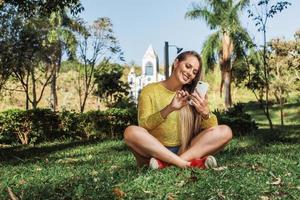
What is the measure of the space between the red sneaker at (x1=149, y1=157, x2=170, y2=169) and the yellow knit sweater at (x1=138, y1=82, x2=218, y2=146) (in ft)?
0.70

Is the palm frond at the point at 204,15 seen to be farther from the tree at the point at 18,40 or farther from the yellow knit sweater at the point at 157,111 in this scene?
the yellow knit sweater at the point at 157,111

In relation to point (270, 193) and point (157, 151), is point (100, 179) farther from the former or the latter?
point (270, 193)

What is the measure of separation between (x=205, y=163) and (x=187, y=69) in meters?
0.96

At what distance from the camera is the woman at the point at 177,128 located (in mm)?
5395

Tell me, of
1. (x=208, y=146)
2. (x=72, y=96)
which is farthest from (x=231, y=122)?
(x=72, y=96)

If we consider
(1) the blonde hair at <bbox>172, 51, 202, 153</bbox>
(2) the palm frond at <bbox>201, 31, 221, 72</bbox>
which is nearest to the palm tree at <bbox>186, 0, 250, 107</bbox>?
(2) the palm frond at <bbox>201, 31, 221, 72</bbox>

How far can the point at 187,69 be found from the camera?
5496mm

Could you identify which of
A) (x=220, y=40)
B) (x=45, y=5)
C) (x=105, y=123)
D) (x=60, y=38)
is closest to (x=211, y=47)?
(x=220, y=40)


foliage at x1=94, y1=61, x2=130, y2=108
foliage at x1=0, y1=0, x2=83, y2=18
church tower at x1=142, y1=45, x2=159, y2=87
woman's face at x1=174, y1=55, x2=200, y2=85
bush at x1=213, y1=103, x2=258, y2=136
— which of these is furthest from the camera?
church tower at x1=142, y1=45, x2=159, y2=87

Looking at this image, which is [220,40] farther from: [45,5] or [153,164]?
[153,164]

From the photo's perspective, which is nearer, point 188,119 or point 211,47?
point 188,119

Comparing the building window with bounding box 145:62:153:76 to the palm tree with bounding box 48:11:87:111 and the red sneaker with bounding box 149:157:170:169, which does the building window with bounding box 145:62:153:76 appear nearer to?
the palm tree with bounding box 48:11:87:111

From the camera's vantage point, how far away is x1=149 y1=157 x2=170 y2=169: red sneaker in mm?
5445

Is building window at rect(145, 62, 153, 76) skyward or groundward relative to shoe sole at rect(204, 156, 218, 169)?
skyward
